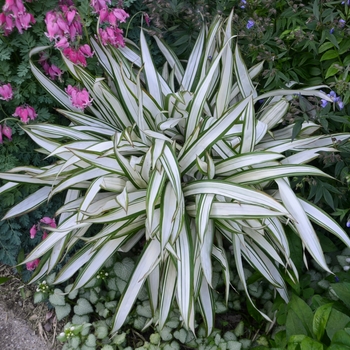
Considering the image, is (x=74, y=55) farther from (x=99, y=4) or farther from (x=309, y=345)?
(x=309, y=345)

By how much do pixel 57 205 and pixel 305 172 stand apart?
40.7 inches

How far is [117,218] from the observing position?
1.38m

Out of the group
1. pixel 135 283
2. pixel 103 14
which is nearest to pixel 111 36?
pixel 103 14

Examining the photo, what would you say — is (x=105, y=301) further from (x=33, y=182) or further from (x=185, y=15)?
(x=185, y=15)

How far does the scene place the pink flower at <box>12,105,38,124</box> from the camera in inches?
60.5

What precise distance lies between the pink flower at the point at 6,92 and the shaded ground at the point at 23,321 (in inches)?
31.5

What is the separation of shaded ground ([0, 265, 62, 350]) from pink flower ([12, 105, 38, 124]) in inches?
28.6

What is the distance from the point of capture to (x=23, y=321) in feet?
Result: 5.97

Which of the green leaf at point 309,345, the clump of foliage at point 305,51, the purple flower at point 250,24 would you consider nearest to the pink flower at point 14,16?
the clump of foliage at point 305,51

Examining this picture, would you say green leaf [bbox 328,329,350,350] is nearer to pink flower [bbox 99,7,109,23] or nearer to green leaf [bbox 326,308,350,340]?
green leaf [bbox 326,308,350,340]

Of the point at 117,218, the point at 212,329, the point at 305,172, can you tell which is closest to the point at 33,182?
the point at 117,218

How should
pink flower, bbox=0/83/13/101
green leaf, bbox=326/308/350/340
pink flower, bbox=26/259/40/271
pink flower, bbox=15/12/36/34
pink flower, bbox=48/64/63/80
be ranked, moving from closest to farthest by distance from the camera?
green leaf, bbox=326/308/350/340, pink flower, bbox=15/12/36/34, pink flower, bbox=0/83/13/101, pink flower, bbox=48/64/63/80, pink flower, bbox=26/259/40/271

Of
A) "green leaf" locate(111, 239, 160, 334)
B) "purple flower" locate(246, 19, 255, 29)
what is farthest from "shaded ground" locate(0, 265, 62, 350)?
"purple flower" locate(246, 19, 255, 29)

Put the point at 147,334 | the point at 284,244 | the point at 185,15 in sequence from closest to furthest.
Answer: the point at 284,244, the point at 147,334, the point at 185,15
